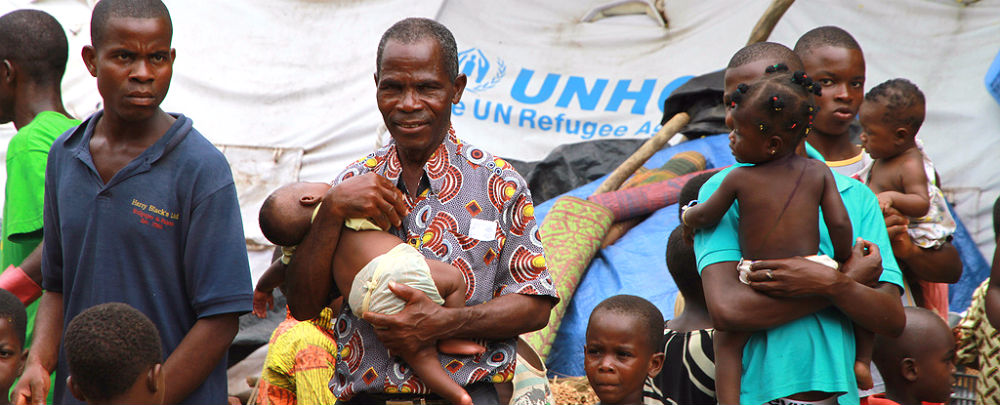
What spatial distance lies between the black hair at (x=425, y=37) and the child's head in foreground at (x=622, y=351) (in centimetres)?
113

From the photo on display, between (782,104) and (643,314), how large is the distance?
37.5 inches

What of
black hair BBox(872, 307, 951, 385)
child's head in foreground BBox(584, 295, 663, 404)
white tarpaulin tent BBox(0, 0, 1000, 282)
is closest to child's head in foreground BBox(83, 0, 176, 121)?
child's head in foreground BBox(584, 295, 663, 404)

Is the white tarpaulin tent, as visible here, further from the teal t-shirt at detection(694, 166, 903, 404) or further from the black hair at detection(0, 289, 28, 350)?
the teal t-shirt at detection(694, 166, 903, 404)

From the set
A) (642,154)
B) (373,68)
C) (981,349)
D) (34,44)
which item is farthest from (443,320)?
(373,68)

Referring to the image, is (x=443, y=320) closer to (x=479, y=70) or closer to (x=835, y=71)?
(x=835, y=71)

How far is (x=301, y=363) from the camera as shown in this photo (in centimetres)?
408

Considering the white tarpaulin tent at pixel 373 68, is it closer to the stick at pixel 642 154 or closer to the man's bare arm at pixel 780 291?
the stick at pixel 642 154

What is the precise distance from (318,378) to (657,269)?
5.78ft

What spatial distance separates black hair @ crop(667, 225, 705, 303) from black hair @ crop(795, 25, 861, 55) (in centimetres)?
95

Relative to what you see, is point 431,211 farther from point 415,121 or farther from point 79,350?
point 79,350

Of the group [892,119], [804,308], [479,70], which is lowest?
[804,308]

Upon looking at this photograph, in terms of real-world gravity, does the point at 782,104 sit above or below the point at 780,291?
above

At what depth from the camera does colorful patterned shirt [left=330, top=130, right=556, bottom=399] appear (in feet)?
7.76

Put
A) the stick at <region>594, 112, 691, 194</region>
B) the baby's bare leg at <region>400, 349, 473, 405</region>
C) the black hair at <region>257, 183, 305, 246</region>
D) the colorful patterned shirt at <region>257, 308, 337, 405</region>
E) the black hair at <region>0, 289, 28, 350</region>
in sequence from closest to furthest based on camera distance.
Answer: the baby's bare leg at <region>400, 349, 473, 405</region> < the black hair at <region>257, 183, 305, 246</region> < the black hair at <region>0, 289, 28, 350</region> < the colorful patterned shirt at <region>257, 308, 337, 405</region> < the stick at <region>594, 112, 691, 194</region>
